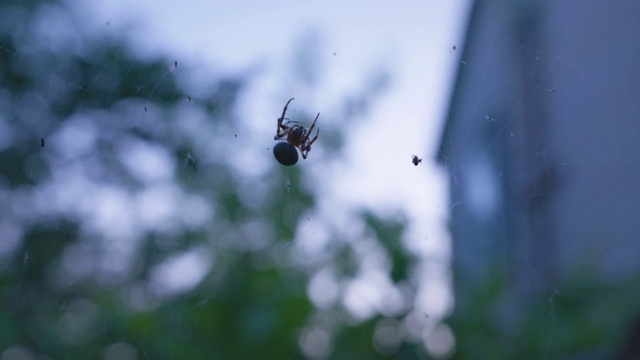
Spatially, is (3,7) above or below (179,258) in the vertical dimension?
above

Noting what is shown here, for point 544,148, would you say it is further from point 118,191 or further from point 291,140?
point 118,191

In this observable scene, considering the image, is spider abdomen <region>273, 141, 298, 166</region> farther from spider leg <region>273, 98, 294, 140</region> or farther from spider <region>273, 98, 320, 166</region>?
spider leg <region>273, 98, 294, 140</region>

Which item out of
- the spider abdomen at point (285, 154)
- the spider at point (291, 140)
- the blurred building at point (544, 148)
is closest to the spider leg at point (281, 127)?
the spider at point (291, 140)

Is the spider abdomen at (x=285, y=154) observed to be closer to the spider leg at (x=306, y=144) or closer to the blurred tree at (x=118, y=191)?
the spider leg at (x=306, y=144)

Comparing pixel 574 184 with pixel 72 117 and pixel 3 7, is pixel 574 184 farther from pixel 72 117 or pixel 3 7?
pixel 3 7

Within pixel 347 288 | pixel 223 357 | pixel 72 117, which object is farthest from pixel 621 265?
pixel 72 117

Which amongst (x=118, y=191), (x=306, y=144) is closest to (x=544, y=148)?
(x=306, y=144)
